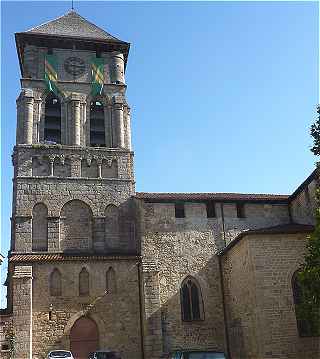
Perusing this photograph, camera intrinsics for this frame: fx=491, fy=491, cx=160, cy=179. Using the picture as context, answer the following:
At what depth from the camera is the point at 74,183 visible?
28672mm

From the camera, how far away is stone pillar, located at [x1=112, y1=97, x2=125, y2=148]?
101 feet

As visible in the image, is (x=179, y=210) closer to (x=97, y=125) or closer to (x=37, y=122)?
(x=97, y=125)

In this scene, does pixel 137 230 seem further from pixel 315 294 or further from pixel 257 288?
pixel 315 294

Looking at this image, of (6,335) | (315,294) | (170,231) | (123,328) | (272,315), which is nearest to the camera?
(315,294)

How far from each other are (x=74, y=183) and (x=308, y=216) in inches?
524

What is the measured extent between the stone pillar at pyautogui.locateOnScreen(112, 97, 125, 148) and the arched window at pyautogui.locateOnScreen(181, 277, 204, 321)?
9584mm

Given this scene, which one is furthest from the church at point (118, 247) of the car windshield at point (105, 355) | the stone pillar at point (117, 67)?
the car windshield at point (105, 355)

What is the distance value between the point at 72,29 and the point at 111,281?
18258 mm

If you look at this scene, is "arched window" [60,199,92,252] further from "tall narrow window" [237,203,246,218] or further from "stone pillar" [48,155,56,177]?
"tall narrow window" [237,203,246,218]

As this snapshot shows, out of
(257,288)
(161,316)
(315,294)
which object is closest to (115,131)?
(161,316)

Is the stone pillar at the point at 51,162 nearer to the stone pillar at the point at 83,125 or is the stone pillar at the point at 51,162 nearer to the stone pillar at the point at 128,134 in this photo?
the stone pillar at the point at 83,125

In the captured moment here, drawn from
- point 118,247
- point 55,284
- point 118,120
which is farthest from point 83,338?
point 118,120

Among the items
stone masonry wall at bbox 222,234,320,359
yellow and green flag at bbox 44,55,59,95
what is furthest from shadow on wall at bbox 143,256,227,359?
yellow and green flag at bbox 44,55,59,95

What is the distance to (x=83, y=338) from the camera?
81.3 ft
